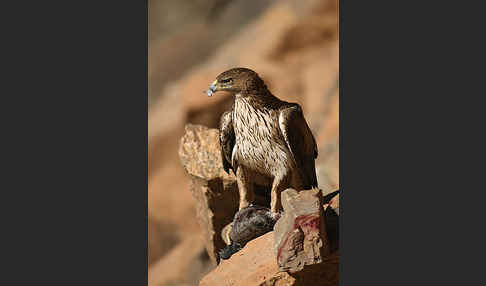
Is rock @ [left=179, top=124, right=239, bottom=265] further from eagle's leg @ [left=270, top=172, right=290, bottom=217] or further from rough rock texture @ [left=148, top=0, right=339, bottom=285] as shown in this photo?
eagle's leg @ [left=270, top=172, right=290, bottom=217]

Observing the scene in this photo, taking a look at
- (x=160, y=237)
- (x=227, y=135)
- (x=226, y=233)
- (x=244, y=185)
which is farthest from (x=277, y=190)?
(x=160, y=237)

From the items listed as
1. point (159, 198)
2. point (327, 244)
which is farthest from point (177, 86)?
point (327, 244)

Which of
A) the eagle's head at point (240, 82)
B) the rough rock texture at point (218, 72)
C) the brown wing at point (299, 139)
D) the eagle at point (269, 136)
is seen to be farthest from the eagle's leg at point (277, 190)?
the rough rock texture at point (218, 72)

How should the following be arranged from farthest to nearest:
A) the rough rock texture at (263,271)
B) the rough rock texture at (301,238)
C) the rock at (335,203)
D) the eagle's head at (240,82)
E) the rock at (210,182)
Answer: the rock at (210,182) → the eagle's head at (240,82) → the rock at (335,203) → the rough rock texture at (263,271) → the rough rock texture at (301,238)

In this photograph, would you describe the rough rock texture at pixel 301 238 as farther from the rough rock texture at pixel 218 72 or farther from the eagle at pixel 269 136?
the rough rock texture at pixel 218 72

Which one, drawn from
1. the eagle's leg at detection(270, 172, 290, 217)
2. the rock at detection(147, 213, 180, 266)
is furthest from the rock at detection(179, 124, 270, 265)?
the eagle's leg at detection(270, 172, 290, 217)

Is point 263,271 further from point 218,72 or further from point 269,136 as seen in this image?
point 218,72

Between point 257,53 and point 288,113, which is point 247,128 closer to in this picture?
point 288,113
